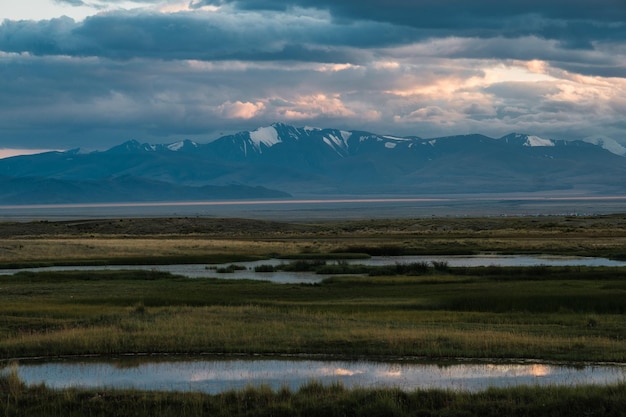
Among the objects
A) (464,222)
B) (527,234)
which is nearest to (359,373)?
(527,234)

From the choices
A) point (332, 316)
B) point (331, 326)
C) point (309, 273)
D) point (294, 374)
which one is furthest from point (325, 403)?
point (309, 273)

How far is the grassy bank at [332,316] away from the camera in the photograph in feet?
83.3

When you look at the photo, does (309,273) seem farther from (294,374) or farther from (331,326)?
(294,374)

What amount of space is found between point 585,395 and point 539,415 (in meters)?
1.37

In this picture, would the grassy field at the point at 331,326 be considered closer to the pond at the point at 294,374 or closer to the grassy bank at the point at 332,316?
the grassy bank at the point at 332,316

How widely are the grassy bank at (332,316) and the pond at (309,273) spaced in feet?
17.2

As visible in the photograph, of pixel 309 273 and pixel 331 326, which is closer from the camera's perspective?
pixel 331 326

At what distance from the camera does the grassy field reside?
734 inches

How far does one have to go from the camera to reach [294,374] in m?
22.5

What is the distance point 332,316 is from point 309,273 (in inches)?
948

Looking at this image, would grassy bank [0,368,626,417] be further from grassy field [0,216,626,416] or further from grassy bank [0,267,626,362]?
grassy bank [0,267,626,362]

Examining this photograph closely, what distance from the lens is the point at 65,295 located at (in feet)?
134

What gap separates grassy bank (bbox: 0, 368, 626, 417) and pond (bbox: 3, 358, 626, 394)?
1.17m

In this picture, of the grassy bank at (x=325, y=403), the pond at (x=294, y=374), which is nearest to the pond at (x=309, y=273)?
the pond at (x=294, y=374)
